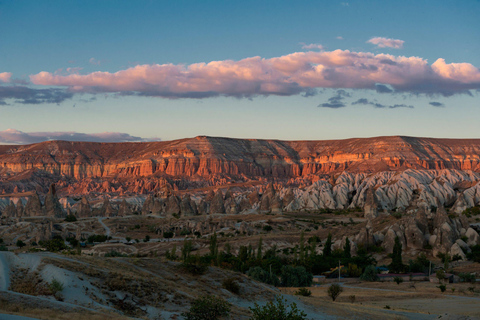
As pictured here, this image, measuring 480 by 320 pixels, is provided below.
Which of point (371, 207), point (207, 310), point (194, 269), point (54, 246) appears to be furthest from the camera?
point (371, 207)

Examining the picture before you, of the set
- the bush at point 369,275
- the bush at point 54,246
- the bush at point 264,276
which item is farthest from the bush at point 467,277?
the bush at point 54,246

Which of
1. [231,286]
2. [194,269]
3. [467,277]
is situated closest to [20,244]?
[194,269]

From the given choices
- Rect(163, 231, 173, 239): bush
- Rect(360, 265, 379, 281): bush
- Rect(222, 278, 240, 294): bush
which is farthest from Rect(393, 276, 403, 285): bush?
Rect(163, 231, 173, 239): bush

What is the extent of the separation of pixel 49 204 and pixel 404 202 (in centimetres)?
7119

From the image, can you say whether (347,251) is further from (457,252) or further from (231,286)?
(231,286)

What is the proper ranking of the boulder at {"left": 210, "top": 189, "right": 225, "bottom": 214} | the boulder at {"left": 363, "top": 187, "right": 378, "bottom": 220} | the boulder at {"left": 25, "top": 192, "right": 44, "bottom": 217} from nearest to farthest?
the boulder at {"left": 363, "top": 187, "right": 378, "bottom": 220}
the boulder at {"left": 25, "top": 192, "right": 44, "bottom": 217}
the boulder at {"left": 210, "top": 189, "right": 225, "bottom": 214}

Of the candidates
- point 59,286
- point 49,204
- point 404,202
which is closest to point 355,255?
point 59,286

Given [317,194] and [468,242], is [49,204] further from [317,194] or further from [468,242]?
[468,242]

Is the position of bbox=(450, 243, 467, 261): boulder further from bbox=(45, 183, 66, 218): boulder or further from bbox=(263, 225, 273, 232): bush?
bbox=(45, 183, 66, 218): boulder

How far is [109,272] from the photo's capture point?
25719mm

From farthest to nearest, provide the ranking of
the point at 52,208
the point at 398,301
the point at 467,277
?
the point at 52,208 → the point at 467,277 → the point at 398,301

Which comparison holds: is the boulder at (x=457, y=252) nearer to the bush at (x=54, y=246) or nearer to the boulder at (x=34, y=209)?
the bush at (x=54, y=246)

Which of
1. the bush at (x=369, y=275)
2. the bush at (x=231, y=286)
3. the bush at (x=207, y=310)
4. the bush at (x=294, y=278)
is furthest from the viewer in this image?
the bush at (x=369, y=275)

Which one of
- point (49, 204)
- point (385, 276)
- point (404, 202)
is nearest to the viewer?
point (385, 276)
